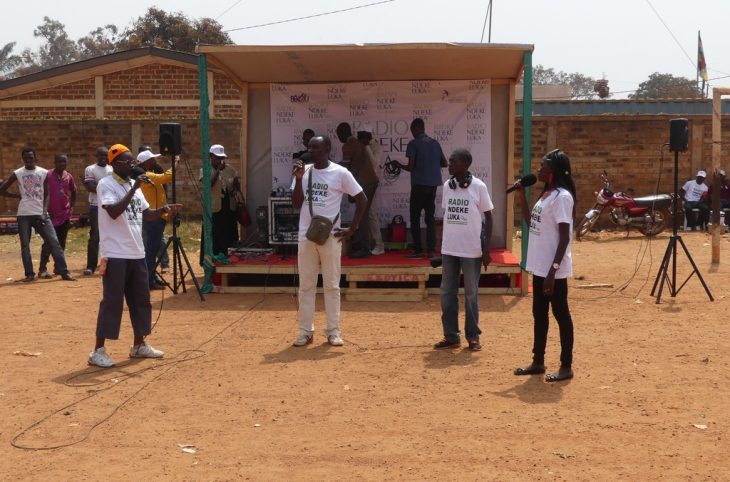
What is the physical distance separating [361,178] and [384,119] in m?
1.49

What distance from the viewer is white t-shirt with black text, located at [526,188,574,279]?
6855mm

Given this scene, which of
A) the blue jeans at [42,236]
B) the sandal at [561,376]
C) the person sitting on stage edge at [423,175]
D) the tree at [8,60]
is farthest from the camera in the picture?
the tree at [8,60]

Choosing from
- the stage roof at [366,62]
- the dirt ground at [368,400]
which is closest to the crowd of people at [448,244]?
the dirt ground at [368,400]

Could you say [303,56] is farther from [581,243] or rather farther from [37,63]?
[37,63]

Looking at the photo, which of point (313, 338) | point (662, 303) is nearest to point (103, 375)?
point (313, 338)

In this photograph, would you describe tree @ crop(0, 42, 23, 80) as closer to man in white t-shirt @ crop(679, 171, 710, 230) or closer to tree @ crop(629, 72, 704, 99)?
tree @ crop(629, 72, 704, 99)

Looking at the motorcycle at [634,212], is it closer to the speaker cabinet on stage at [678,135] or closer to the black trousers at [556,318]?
the speaker cabinet on stage at [678,135]

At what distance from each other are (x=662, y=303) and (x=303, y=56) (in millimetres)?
5049

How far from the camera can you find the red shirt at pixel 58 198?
1309cm

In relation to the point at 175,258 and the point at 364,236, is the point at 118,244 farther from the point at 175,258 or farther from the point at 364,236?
the point at 364,236

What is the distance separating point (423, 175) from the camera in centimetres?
1177

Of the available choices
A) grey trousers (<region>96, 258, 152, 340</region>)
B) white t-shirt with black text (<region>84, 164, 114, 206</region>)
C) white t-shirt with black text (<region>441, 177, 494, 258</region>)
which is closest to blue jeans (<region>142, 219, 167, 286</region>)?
white t-shirt with black text (<region>84, 164, 114, 206</region>)

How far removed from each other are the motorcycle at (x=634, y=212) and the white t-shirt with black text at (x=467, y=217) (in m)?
10.7

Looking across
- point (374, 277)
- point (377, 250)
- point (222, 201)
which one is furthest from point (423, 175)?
point (222, 201)
